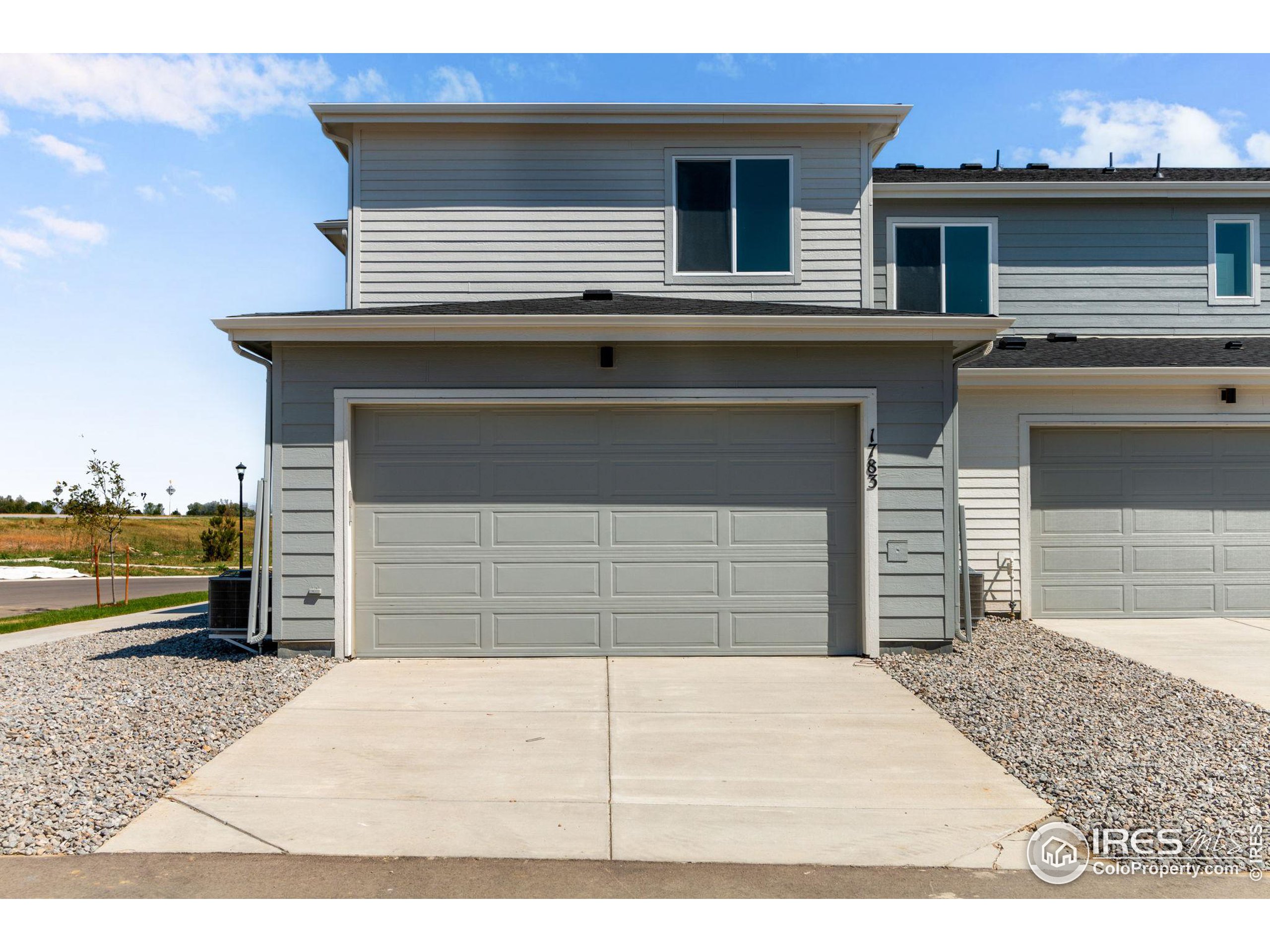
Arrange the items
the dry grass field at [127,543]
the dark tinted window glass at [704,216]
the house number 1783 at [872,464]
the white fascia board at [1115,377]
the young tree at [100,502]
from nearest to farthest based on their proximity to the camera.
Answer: the house number 1783 at [872,464]
the white fascia board at [1115,377]
the dark tinted window glass at [704,216]
the young tree at [100,502]
the dry grass field at [127,543]

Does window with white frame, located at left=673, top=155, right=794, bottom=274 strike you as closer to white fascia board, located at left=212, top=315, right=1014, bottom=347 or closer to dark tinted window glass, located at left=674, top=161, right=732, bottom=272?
dark tinted window glass, located at left=674, top=161, right=732, bottom=272

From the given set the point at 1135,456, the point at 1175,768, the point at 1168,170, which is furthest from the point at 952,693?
the point at 1168,170

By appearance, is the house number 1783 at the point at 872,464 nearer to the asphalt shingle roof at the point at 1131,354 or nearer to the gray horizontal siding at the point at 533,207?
the asphalt shingle roof at the point at 1131,354

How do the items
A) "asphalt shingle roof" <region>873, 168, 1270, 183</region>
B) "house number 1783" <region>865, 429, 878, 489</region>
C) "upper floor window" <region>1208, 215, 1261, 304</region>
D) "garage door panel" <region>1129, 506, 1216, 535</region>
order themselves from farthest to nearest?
"asphalt shingle roof" <region>873, 168, 1270, 183</region> → "upper floor window" <region>1208, 215, 1261, 304</region> → "garage door panel" <region>1129, 506, 1216, 535</region> → "house number 1783" <region>865, 429, 878, 489</region>

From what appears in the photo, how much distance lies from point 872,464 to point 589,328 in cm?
286

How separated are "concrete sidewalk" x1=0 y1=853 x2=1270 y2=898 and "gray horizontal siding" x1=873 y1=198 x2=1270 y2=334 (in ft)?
30.3

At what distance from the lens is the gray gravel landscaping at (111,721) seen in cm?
Answer: 413

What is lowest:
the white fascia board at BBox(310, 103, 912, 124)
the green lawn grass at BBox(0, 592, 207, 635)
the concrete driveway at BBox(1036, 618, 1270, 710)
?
the green lawn grass at BBox(0, 592, 207, 635)

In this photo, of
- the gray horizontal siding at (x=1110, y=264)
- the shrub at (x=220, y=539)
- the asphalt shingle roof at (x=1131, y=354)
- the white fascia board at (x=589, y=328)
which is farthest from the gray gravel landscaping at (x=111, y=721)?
the shrub at (x=220, y=539)

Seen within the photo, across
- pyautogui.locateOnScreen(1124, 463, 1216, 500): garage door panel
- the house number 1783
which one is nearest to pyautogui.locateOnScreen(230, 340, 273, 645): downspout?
the house number 1783

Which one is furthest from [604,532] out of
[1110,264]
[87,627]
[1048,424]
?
[1110,264]

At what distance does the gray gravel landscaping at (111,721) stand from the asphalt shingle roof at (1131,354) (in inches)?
317

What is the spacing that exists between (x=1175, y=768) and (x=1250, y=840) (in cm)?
101

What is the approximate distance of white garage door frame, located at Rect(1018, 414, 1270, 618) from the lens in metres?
9.61
